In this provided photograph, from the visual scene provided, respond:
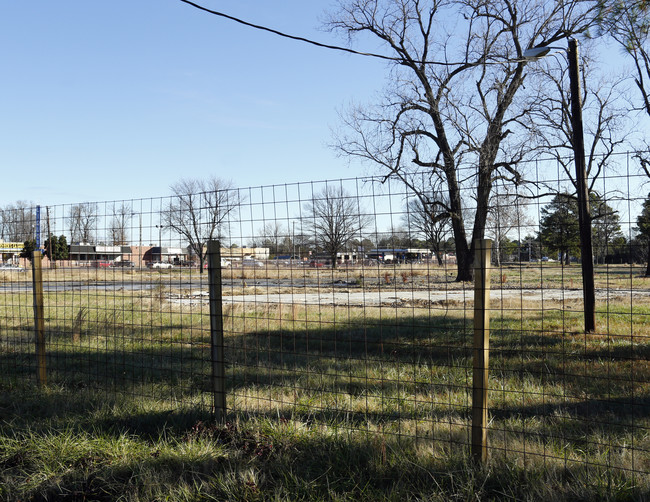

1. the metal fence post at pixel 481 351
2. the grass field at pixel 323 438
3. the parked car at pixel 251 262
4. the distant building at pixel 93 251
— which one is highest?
the distant building at pixel 93 251

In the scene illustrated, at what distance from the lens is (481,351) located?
3.68 metres

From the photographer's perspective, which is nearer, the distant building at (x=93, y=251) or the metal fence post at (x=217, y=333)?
the metal fence post at (x=217, y=333)

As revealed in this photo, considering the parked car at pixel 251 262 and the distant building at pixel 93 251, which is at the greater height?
the distant building at pixel 93 251

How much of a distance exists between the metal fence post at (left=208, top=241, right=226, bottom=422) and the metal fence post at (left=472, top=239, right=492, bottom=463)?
223cm

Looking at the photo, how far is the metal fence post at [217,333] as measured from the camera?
4668mm

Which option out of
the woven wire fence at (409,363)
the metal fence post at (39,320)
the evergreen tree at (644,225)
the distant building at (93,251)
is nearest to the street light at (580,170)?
the woven wire fence at (409,363)

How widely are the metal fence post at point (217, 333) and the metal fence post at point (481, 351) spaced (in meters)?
2.23

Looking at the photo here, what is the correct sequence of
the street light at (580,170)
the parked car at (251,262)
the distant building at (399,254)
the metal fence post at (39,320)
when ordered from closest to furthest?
the distant building at (399,254) < the parked car at (251,262) < the metal fence post at (39,320) < the street light at (580,170)

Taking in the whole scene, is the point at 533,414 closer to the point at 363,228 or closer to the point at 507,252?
the point at 507,252

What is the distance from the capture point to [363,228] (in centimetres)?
427

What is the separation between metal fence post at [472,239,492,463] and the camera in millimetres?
3678

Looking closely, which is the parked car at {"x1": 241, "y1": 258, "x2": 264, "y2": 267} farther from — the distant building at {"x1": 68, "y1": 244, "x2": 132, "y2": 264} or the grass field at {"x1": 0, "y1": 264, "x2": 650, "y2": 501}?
the distant building at {"x1": 68, "y1": 244, "x2": 132, "y2": 264}

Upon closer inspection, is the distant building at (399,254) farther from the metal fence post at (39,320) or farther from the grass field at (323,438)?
the metal fence post at (39,320)

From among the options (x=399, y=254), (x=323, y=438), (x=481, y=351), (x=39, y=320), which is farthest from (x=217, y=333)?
(x=39, y=320)
